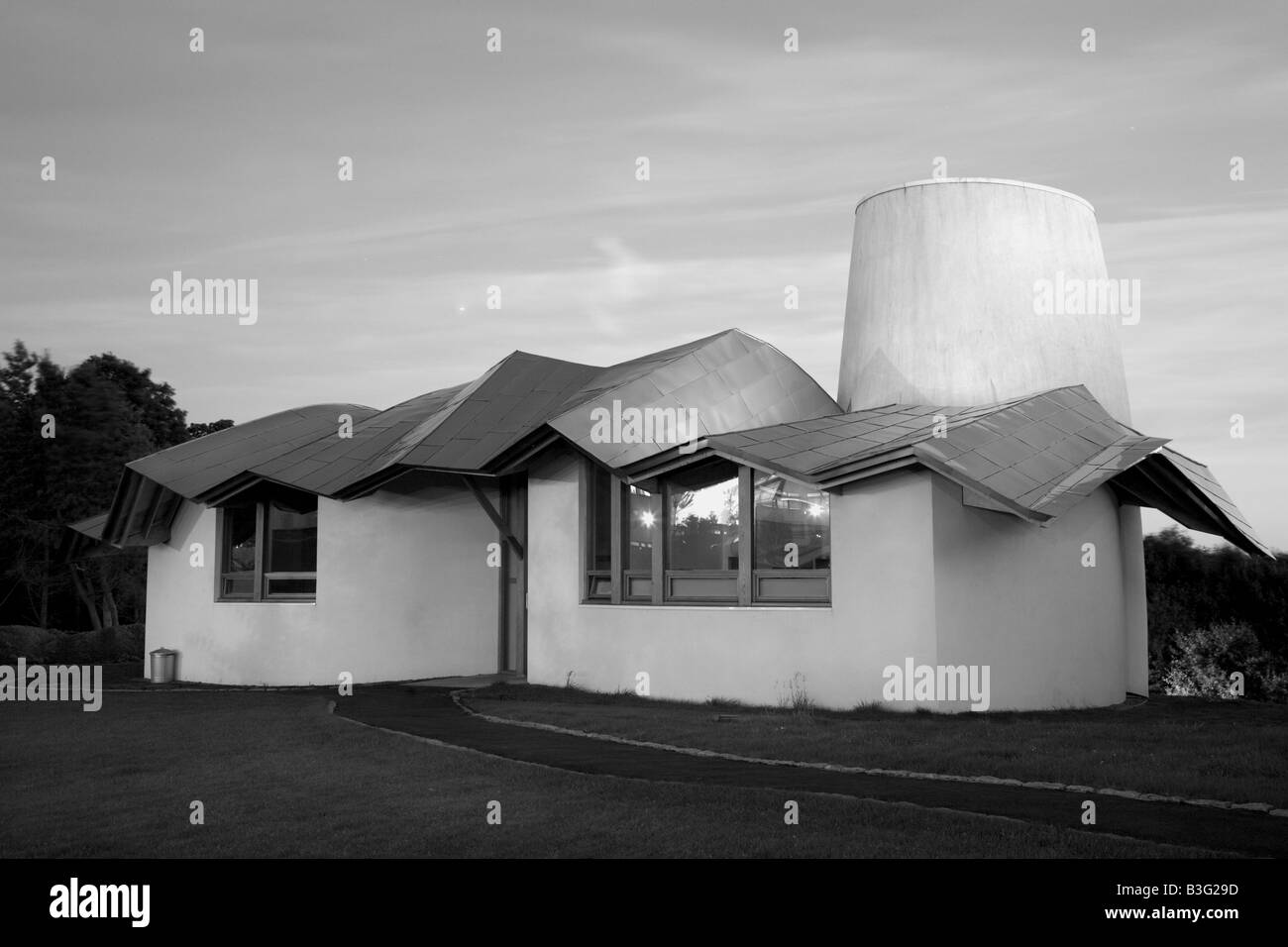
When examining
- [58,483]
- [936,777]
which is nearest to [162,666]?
[936,777]

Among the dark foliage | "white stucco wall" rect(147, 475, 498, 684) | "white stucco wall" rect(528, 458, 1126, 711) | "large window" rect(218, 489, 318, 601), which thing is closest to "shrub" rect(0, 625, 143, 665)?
the dark foliage

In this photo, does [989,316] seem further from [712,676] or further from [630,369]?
[712,676]

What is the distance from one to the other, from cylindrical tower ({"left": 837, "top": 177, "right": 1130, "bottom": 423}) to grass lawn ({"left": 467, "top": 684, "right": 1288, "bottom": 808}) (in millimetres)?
5516

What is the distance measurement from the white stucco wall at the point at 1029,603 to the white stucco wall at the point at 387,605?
370 inches

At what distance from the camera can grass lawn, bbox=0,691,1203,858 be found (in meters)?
7.77

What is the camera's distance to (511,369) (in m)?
21.5

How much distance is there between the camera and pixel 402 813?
9.00 m

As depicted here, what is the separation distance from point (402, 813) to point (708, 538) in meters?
8.97

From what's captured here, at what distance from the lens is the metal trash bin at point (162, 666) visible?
2355 centimetres

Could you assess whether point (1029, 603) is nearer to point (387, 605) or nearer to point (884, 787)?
point (884, 787)

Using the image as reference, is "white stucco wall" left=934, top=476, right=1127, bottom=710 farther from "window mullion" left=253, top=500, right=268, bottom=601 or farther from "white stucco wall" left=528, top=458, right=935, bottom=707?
"window mullion" left=253, top=500, right=268, bottom=601
